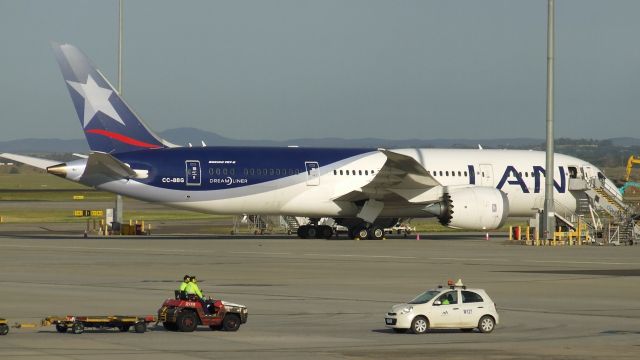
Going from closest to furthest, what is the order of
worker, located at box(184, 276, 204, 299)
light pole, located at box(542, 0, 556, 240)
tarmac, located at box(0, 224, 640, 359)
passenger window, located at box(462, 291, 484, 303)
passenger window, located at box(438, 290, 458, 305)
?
tarmac, located at box(0, 224, 640, 359) → worker, located at box(184, 276, 204, 299) → passenger window, located at box(438, 290, 458, 305) → passenger window, located at box(462, 291, 484, 303) → light pole, located at box(542, 0, 556, 240)

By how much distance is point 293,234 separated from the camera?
63188 mm

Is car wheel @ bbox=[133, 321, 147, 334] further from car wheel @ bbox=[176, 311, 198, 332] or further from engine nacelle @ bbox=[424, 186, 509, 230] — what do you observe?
engine nacelle @ bbox=[424, 186, 509, 230]

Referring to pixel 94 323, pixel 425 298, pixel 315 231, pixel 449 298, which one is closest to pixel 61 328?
pixel 94 323

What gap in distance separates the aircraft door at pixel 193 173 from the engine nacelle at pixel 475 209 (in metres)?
10.7

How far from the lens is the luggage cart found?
21.0 m

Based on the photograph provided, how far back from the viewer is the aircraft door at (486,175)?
183ft

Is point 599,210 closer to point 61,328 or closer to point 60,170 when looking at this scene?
point 60,170

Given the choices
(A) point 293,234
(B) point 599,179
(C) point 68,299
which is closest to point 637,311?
(C) point 68,299

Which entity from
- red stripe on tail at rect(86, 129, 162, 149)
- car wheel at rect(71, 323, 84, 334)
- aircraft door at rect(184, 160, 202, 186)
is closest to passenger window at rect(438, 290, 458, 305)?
car wheel at rect(71, 323, 84, 334)

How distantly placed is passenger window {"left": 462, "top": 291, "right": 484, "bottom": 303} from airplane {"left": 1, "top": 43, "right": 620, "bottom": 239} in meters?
27.7

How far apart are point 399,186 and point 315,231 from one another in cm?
562

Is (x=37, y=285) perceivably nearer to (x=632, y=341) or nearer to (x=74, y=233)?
(x=632, y=341)

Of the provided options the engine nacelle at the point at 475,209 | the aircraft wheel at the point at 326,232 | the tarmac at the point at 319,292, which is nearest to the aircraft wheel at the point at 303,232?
the aircraft wheel at the point at 326,232

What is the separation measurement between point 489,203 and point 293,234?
14.2 meters
